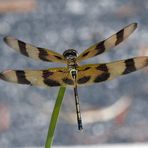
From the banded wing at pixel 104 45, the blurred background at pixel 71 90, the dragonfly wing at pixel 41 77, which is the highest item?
the blurred background at pixel 71 90

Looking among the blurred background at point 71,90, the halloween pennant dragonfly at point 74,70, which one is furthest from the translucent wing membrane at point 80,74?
the blurred background at point 71,90

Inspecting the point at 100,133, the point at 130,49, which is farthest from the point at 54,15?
the point at 100,133

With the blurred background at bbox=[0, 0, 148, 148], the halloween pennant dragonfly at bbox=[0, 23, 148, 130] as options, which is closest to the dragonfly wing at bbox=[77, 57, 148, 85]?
the halloween pennant dragonfly at bbox=[0, 23, 148, 130]

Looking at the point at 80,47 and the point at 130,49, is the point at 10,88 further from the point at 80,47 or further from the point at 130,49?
the point at 130,49

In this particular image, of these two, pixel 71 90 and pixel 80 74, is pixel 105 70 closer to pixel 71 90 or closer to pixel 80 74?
pixel 80 74

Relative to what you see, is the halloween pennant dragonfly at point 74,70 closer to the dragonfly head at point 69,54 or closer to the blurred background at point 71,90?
the dragonfly head at point 69,54

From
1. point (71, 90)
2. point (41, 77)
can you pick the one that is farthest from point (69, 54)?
point (71, 90)

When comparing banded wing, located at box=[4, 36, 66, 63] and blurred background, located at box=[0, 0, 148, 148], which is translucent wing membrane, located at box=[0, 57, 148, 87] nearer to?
banded wing, located at box=[4, 36, 66, 63]
